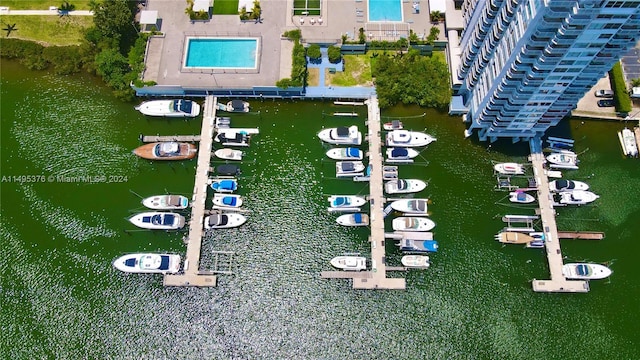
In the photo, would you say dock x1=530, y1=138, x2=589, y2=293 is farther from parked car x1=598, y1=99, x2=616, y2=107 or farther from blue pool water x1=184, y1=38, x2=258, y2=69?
blue pool water x1=184, y1=38, x2=258, y2=69

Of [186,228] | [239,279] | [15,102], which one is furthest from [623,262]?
[15,102]

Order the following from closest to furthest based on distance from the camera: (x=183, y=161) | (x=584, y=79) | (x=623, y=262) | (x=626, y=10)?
1. (x=626, y=10)
2. (x=584, y=79)
3. (x=623, y=262)
4. (x=183, y=161)

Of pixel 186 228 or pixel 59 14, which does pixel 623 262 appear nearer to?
pixel 186 228

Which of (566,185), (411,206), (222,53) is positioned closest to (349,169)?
(411,206)

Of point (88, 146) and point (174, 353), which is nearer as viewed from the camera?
point (174, 353)

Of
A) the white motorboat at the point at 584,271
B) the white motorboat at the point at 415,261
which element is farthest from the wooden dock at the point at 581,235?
the white motorboat at the point at 415,261

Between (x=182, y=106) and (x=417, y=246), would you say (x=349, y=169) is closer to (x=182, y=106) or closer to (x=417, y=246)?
(x=417, y=246)
